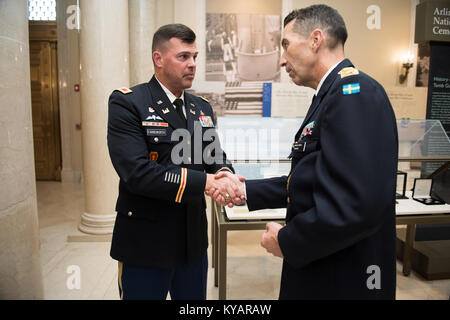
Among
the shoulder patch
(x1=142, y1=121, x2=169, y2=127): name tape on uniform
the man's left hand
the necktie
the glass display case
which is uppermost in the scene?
the shoulder patch

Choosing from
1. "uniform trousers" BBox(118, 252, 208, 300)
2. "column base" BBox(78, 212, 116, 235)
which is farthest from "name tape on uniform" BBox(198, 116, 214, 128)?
"column base" BBox(78, 212, 116, 235)

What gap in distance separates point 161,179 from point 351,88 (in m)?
0.98

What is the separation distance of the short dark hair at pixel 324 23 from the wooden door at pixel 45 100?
8.35 meters

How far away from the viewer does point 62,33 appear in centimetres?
790

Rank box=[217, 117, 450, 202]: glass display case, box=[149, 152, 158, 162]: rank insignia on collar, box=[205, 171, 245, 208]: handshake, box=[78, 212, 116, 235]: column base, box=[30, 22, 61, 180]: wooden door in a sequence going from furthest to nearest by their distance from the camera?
box=[30, 22, 61, 180]: wooden door → box=[78, 212, 116, 235]: column base → box=[217, 117, 450, 202]: glass display case → box=[205, 171, 245, 208]: handshake → box=[149, 152, 158, 162]: rank insignia on collar

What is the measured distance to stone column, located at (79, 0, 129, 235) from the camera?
427cm

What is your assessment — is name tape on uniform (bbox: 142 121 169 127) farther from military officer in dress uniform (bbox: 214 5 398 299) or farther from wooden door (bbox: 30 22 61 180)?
wooden door (bbox: 30 22 61 180)

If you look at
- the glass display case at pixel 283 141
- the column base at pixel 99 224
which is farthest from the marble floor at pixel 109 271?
the glass display case at pixel 283 141

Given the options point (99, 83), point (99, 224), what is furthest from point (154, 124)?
point (99, 224)

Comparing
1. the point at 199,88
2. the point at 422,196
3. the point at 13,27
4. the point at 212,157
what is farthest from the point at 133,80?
the point at 422,196

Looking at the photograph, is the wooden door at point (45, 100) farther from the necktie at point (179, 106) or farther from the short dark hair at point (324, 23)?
the short dark hair at point (324, 23)
